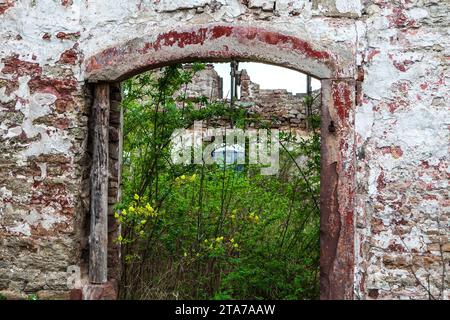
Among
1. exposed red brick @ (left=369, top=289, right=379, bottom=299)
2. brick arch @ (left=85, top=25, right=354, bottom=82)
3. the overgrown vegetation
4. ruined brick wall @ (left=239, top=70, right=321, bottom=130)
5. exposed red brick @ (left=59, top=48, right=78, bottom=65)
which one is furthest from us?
ruined brick wall @ (left=239, top=70, right=321, bottom=130)

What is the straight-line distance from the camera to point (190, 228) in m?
5.11

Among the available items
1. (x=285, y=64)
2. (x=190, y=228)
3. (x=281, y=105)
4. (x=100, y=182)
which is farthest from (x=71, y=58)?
(x=281, y=105)

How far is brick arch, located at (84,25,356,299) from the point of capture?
383 centimetres

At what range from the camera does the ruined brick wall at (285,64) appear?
12.5 ft

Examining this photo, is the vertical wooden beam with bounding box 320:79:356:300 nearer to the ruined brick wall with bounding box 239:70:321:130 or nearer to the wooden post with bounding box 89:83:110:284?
the wooden post with bounding box 89:83:110:284

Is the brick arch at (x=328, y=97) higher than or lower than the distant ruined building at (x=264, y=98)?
lower

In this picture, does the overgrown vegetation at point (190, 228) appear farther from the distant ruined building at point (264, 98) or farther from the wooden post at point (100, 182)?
the distant ruined building at point (264, 98)

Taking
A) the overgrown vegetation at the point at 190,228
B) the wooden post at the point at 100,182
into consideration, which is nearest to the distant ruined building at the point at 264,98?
the overgrown vegetation at the point at 190,228

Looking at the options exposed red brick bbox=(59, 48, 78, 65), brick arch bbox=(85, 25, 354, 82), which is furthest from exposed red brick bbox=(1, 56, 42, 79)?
brick arch bbox=(85, 25, 354, 82)

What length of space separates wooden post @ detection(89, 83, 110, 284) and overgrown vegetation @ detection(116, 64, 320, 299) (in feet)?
0.55

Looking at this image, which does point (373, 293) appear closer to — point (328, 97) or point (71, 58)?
point (328, 97)

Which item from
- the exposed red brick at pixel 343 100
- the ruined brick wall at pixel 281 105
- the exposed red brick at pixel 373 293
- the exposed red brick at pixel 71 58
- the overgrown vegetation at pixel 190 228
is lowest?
the exposed red brick at pixel 373 293

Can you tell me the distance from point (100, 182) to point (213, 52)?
4.67 feet
